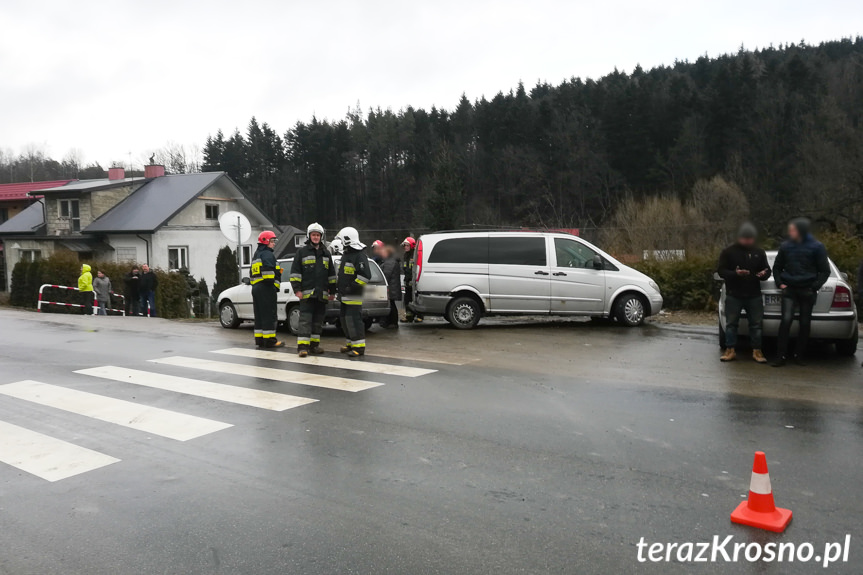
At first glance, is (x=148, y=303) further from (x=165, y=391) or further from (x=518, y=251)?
(x=165, y=391)

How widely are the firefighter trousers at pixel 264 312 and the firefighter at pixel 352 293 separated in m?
1.61

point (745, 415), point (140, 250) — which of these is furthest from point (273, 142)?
point (745, 415)

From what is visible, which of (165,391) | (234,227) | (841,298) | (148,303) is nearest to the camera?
(165,391)

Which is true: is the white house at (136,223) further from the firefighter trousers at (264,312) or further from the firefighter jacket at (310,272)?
the firefighter jacket at (310,272)

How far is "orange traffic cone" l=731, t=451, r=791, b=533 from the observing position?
13.5 ft

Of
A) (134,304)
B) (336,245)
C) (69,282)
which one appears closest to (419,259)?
(336,245)

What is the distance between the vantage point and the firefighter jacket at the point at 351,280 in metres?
10.4

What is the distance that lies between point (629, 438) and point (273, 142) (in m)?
84.1

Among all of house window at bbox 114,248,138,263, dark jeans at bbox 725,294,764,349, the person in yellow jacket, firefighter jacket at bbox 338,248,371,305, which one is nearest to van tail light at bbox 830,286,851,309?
dark jeans at bbox 725,294,764,349

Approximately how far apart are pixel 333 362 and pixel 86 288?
55.7 ft

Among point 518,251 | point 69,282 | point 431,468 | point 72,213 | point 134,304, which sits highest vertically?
point 72,213

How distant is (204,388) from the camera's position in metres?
8.27

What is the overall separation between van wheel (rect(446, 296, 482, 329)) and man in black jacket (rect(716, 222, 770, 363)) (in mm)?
5343

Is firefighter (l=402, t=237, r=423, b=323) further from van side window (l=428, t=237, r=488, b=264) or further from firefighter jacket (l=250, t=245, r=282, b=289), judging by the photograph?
firefighter jacket (l=250, t=245, r=282, b=289)
